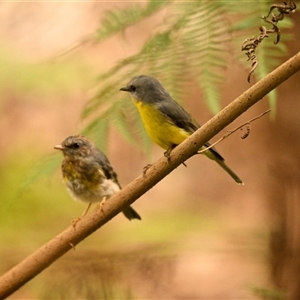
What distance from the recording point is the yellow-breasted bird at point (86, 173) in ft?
5.82

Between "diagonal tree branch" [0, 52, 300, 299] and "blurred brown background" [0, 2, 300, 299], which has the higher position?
"blurred brown background" [0, 2, 300, 299]

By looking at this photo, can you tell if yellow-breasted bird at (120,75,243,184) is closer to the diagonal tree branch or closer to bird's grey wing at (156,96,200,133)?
bird's grey wing at (156,96,200,133)

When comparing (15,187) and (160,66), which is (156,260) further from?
(160,66)

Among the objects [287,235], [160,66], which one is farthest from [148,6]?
[287,235]

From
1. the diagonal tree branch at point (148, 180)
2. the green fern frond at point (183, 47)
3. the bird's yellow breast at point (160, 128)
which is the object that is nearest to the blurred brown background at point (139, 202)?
the green fern frond at point (183, 47)

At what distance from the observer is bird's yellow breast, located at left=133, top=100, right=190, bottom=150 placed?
1.42m

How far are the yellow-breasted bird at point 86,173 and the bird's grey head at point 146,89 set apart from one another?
12.5 inches

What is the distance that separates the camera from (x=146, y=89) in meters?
1.46

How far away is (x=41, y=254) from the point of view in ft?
3.31

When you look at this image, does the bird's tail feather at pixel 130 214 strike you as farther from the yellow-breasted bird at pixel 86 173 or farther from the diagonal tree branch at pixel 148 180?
the diagonal tree branch at pixel 148 180

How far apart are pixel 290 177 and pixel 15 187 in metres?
1.00

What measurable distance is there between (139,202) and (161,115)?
2.15 m

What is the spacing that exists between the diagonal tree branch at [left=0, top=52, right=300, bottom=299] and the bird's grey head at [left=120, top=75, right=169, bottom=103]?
469 mm

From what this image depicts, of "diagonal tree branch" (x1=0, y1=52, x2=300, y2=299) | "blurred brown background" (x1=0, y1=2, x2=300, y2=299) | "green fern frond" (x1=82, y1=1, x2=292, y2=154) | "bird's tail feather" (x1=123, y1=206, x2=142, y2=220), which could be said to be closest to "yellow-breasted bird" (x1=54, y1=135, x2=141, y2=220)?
"bird's tail feather" (x1=123, y1=206, x2=142, y2=220)
